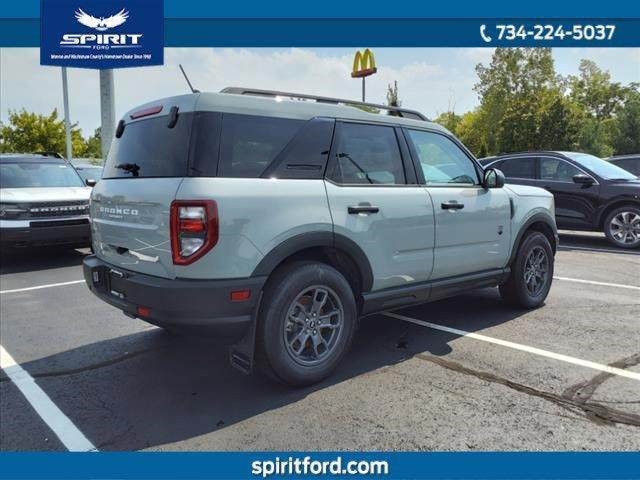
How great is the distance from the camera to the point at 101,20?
22.7 ft

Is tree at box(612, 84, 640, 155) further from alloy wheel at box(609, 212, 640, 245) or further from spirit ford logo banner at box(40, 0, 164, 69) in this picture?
spirit ford logo banner at box(40, 0, 164, 69)

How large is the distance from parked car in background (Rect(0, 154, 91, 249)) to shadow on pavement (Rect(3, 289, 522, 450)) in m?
4.26

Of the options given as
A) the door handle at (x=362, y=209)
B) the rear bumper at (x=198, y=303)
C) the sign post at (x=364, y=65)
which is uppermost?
the sign post at (x=364, y=65)

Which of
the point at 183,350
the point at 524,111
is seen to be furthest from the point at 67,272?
the point at 524,111

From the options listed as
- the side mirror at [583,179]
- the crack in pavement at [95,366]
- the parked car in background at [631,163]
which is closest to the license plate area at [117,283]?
the crack in pavement at [95,366]

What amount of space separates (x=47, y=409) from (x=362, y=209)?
2.51 metres

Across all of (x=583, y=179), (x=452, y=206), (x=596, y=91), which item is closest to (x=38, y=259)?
(x=452, y=206)

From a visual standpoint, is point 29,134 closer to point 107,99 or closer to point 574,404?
point 107,99

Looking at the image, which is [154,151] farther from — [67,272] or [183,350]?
[67,272]

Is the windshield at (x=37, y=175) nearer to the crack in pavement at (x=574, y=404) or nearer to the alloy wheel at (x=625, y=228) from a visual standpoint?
the crack in pavement at (x=574, y=404)

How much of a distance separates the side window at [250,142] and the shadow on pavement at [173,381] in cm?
149

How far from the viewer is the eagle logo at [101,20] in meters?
6.32

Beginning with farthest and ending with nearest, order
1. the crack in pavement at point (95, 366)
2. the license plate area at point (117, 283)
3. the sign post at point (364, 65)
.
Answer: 1. the sign post at point (364, 65)
2. the crack in pavement at point (95, 366)
3. the license plate area at point (117, 283)

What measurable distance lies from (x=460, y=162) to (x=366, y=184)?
1400 mm
